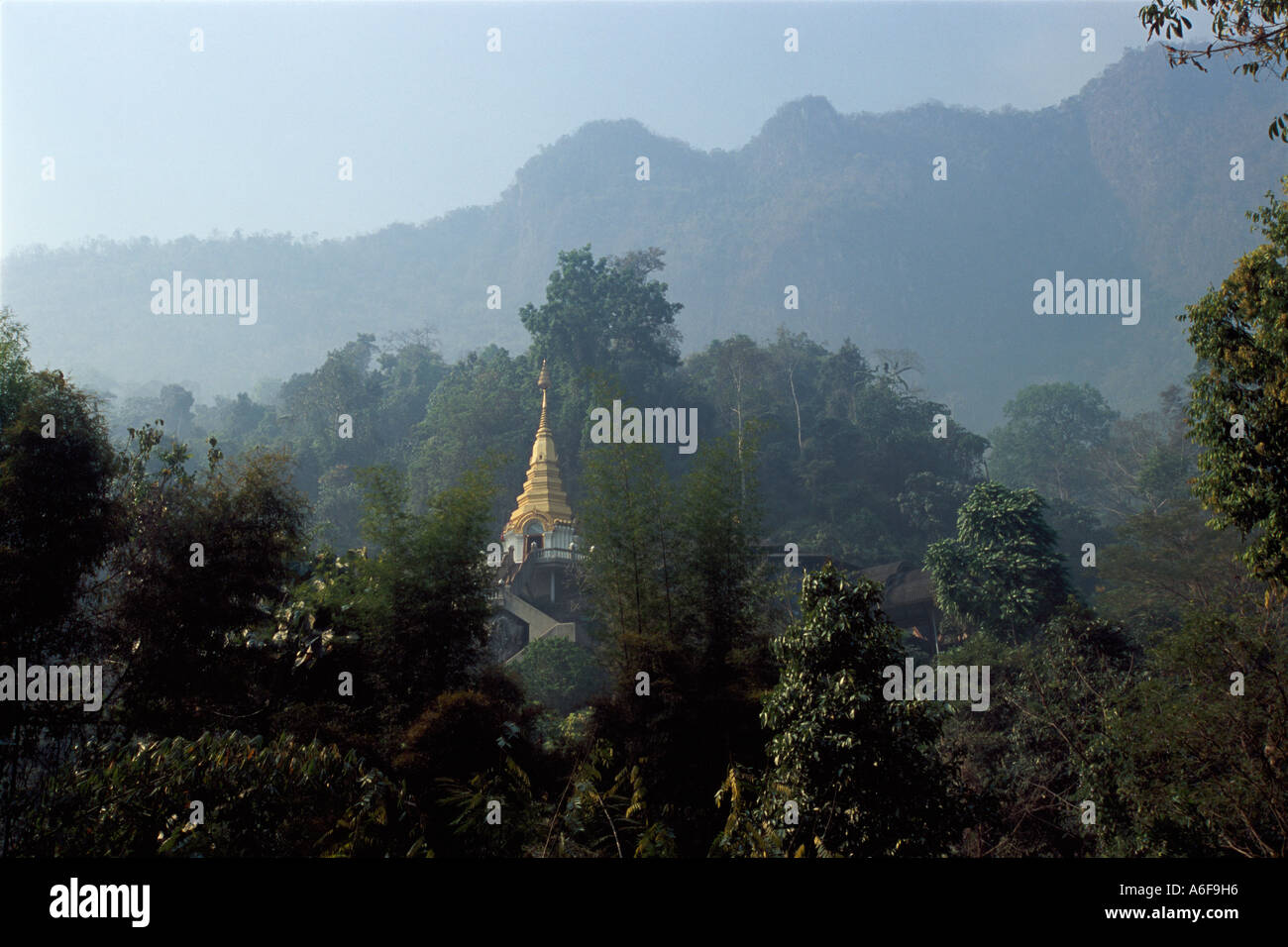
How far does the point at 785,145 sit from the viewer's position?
500ft

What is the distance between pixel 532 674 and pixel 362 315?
122563 mm

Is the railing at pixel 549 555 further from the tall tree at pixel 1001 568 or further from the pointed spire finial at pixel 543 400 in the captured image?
the tall tree at pixel 1001 568

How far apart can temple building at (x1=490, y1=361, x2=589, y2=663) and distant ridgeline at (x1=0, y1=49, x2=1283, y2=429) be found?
8416 cm

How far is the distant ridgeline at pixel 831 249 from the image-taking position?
115375 millimetres

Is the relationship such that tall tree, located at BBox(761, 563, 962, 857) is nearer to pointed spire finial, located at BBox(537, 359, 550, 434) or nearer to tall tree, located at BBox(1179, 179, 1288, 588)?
tall tree, located at BBox(1179, 179, 1288, 588)

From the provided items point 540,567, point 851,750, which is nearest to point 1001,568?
→ point 540,567

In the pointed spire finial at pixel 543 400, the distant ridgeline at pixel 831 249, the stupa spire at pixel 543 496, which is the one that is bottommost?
the stupa spire at pixel 543 496

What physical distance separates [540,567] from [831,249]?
110m

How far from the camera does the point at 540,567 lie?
94.0 feet

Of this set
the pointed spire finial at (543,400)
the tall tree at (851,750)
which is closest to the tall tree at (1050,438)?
the pointed spire finial at (543,400)

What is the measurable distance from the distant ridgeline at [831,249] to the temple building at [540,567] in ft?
276

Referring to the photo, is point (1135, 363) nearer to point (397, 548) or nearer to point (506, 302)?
point (506, 302)

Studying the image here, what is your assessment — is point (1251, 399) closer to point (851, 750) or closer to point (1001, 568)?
point (851, 750)
